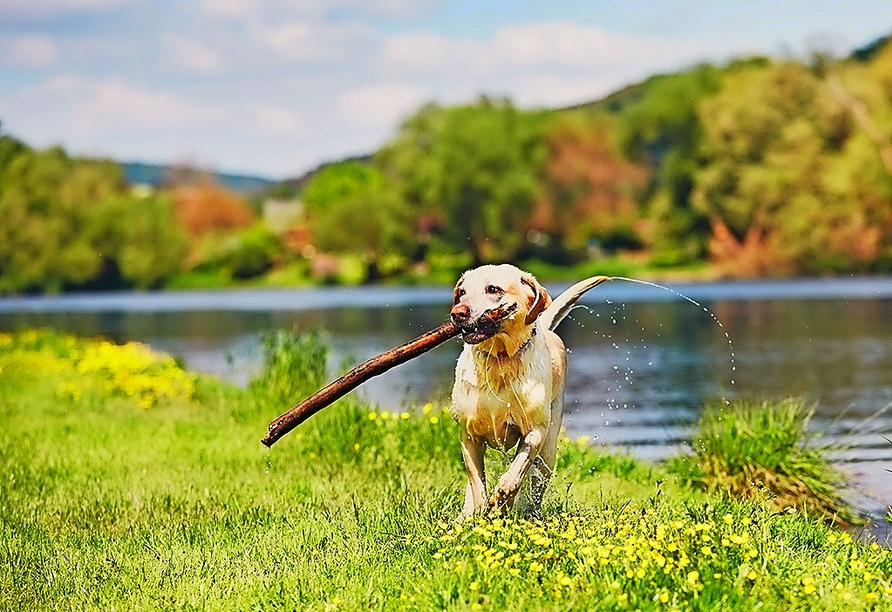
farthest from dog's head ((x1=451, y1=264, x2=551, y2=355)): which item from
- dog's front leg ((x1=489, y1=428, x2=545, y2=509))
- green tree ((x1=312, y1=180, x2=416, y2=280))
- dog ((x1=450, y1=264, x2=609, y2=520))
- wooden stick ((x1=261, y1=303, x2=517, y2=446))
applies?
green tree ((x1=312, y1=180, x2=416, y2=280))

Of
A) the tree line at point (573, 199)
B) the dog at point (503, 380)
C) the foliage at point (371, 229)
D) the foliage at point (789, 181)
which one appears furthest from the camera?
the foliage at point (371, 229)

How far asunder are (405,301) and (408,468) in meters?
52.6

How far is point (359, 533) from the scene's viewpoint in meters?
7.97

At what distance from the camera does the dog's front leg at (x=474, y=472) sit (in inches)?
305

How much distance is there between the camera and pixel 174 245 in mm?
95312

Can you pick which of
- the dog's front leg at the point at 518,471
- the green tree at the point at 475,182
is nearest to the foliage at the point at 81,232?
the green tree at the point at 475,182

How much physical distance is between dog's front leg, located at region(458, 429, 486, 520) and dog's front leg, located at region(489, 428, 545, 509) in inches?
6.3

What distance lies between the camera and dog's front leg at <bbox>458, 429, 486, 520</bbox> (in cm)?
774

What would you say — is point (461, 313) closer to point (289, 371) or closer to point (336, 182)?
point (289, 371)

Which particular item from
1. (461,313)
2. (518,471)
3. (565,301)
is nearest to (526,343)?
(461,313)

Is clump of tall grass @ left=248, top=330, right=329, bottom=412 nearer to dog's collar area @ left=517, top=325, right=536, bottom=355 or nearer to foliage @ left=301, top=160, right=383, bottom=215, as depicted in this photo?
dog's collar area @ left=517, top=325, right=536, bottom=355

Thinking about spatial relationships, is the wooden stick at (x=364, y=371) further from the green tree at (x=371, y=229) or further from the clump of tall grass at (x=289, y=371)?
the green tree at (x=371, y=229)

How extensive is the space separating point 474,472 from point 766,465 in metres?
4.63

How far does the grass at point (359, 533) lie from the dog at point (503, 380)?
39cm
